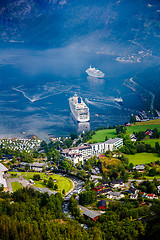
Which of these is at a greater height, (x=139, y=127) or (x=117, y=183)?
(x=139, y=127)

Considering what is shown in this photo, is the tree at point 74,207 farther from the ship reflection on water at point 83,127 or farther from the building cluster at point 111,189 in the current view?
the ship reflection on water at point 83,127

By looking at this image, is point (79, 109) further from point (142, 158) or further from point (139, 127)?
point (142, 158)

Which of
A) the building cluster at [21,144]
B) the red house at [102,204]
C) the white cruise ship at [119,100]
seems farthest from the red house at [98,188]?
the white cruise ship at [119,100]

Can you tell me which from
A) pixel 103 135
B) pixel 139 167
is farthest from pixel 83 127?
pixel 139 167

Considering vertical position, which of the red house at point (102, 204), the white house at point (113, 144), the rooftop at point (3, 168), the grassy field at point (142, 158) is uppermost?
the white house at point (113, 144)

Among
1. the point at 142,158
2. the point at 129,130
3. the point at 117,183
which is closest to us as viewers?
the point at 117,183

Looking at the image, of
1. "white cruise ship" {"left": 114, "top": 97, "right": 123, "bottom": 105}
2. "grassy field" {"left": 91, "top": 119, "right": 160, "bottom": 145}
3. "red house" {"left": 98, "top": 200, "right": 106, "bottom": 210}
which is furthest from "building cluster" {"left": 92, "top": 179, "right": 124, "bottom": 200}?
"white cruise ship" {"left": 114, "top": 97, "right": 123, "bottom": 105}
